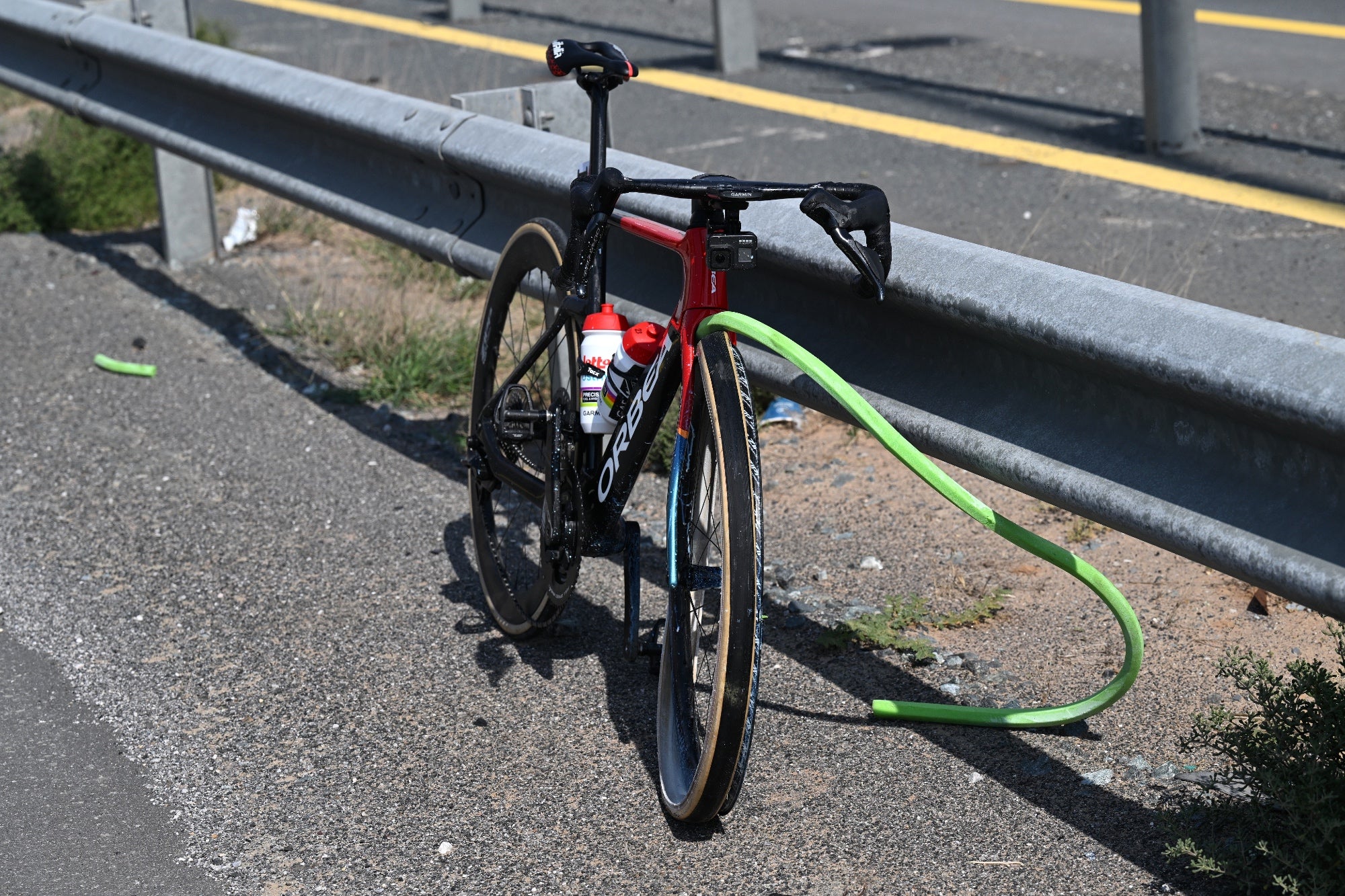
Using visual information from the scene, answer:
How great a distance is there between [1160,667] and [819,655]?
0.77 m

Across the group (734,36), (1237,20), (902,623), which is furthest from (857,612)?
(1237,20)

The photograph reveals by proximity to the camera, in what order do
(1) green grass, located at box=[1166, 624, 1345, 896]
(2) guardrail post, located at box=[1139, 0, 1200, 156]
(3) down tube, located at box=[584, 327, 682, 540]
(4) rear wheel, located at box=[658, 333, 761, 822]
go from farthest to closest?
1. (2) guardrail post, located at box=[1139, 0, 1200, 156]
2. (3) down tube, located at box=[584, 327, 682, 540]
3. (4) rear wheel, located at box=[658, 333, 761, 822]
4. (1) green grass, located at box=[1166, 624, 1345, 896]

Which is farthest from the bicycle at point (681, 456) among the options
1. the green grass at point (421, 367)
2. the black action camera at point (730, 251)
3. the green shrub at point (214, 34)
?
the green shrub at point (214, 34)

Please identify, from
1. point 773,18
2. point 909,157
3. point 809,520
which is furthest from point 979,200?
point 773,18

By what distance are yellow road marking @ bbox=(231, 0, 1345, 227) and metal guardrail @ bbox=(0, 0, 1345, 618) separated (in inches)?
139

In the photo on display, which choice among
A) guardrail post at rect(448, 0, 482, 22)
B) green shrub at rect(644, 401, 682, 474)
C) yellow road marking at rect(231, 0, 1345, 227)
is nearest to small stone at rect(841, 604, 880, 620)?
green shrub at rect(644, 401, 682, 474)

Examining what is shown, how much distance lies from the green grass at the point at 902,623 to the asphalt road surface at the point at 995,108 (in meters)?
1.77

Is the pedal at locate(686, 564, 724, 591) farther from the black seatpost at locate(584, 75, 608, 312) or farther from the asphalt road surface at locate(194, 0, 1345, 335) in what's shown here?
the asphalt road surface at locate(194, 0, 1345, 335)

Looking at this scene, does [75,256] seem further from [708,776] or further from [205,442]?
[708,776]

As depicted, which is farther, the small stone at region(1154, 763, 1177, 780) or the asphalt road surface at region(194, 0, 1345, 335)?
the asphalt road surface at region(194, 0, 1345, 335)

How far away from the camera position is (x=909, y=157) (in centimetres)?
718

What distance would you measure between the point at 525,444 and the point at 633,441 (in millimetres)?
588

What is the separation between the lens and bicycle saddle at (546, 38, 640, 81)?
11.0ft

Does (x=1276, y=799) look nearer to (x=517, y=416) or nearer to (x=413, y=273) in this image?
(x=517, y=416)
